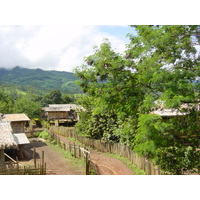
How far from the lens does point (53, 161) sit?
632 cm

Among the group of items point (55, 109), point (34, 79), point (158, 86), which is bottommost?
point (55, 109)

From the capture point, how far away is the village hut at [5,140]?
5.38m

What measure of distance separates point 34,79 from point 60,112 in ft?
6.93

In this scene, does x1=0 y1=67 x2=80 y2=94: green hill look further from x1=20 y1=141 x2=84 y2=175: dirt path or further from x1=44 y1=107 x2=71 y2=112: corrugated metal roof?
x1=20 y1=141 x2=84 y2=175: dirt path

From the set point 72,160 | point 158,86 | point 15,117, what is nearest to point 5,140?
point 15,117

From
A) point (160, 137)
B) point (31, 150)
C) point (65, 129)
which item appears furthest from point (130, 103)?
point (65, 129)

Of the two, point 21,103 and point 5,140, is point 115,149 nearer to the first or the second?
point 21,103

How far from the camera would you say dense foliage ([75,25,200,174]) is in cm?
373

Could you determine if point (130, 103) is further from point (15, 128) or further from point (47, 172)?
point (15, 128)

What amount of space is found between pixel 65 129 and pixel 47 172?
5.25 meters

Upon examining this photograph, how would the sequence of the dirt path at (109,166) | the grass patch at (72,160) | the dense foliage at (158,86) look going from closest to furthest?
1. the dense foliage at (158,86)
2. the dirt path at (109,166)
3. the grass patch at (72,160)

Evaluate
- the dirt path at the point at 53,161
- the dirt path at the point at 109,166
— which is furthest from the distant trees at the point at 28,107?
the dirt path at the point at 109,166

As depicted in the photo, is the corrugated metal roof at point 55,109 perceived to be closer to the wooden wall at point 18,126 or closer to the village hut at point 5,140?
the wooden wall at point 18,126

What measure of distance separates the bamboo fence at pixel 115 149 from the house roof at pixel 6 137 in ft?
5.47
